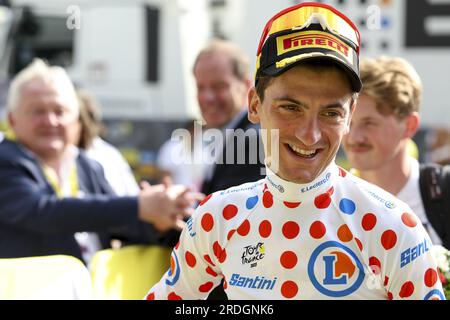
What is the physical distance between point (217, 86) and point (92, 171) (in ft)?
2.54

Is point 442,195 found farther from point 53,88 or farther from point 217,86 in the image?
point 53,88

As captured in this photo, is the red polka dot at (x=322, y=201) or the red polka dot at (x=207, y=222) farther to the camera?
the red polka dot at (x=207, y=222)

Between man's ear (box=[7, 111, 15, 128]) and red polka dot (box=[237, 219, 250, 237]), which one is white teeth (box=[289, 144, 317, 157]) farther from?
man's ear (box=[7, 111, 15, 128])

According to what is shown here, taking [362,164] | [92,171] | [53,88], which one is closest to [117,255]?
[92,171]

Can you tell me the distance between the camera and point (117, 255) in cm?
383

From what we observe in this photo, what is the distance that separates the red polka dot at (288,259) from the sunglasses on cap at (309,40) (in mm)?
399

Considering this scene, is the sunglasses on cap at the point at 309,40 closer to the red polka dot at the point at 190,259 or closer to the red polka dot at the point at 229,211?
the red polka dot at the point at 229,211

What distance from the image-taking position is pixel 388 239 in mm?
1766

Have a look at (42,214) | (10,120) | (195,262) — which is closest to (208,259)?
(195,262)

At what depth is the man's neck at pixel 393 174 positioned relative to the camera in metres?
3.00

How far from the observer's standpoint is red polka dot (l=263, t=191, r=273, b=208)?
191 centimetres

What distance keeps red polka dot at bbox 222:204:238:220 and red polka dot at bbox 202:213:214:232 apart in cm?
3

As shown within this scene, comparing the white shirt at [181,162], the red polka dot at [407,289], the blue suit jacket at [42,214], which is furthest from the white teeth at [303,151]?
the white shirt at [181,162]

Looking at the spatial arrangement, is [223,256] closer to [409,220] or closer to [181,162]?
[409,220]
